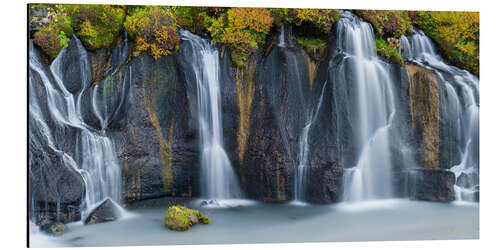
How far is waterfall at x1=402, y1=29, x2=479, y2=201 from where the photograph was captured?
27.9 ft

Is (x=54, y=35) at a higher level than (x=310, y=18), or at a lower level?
lower

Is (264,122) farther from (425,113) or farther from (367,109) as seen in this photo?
(425,113)

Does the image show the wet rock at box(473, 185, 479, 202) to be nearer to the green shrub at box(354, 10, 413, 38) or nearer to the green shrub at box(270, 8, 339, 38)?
the green shrub at box(354, 10, 413, 38)

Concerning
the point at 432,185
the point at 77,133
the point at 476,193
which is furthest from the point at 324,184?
the point at 77,133

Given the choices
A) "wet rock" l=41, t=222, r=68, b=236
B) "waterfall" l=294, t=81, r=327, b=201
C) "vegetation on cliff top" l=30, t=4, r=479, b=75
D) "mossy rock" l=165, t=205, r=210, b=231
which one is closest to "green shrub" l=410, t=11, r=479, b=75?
"vegetation on cliff top" l=30, t=4, r=479, b=75

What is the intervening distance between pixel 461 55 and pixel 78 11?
6586 millimetres

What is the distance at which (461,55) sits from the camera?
8.82 metres

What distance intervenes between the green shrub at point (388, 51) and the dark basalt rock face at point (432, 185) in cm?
200

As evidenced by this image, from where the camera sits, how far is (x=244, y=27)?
8.43m

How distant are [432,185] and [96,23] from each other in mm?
6307

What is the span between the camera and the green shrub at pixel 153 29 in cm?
820

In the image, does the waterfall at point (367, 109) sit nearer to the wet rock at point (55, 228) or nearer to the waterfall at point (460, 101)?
the waterfall at point (460, 101)

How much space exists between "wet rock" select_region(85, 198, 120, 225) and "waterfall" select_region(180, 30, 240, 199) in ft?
5.05

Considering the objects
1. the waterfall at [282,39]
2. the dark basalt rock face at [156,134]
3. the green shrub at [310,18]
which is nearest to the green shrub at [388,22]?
the green shrub at [310,18]
